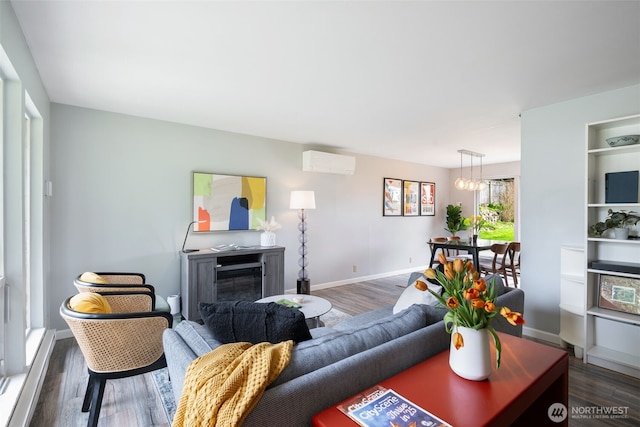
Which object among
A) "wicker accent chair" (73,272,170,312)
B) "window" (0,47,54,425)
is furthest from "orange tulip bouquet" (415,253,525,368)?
"window" (0,47,54,425)

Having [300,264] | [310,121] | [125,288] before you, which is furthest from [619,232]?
[125,288]

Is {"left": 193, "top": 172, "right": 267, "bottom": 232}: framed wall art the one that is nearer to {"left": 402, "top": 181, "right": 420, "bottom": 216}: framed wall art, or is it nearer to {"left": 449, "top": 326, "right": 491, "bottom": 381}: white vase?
{"left": 402, "top": 181, "right": 420, "bottom": 216}: framed wall art

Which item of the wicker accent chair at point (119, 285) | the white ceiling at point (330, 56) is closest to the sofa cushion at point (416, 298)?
the white ceiling at point (330, 56)

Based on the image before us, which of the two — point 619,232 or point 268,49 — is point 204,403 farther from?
point 619,232

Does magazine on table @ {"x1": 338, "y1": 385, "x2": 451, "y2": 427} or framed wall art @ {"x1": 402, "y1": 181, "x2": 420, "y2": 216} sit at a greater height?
framed wall art @ {"x1": 402, "y1": 181, "x2": 420, "y2": 216}

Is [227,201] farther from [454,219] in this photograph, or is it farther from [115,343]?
[454,219]

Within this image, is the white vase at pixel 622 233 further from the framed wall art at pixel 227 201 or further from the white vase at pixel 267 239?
the framed wall art at pixel 227 201

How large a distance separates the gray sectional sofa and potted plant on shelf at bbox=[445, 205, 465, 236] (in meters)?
5.77

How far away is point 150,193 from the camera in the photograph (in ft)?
11.7

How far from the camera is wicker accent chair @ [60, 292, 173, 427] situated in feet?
5.62

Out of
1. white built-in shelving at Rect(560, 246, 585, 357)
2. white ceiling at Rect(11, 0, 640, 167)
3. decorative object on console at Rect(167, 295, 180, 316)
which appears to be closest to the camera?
white ceiling at Rect(11, 0, 640, 167)

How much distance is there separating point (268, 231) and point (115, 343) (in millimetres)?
2598

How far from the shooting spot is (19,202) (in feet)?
6.10

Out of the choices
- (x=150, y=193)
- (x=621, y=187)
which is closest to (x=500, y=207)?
(x=621, y=187)
